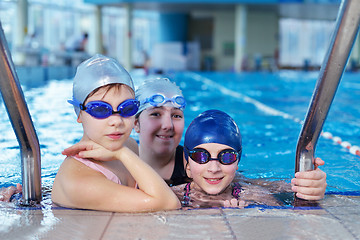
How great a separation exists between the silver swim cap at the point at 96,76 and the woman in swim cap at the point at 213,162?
482 mm

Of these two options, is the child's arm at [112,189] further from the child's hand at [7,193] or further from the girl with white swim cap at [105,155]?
the child's hand at [7,193]

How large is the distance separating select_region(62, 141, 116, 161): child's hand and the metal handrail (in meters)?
0.90

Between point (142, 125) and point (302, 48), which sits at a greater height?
point (142, 125)

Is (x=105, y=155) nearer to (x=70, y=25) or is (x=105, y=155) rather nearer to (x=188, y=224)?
(x=188, y=224)

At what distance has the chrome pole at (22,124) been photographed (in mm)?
1824

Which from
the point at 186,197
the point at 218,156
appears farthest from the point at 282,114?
the point at 218,156

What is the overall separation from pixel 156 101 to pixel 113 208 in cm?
102

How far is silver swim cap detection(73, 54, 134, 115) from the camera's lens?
79.0 inches

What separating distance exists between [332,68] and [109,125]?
97 cm

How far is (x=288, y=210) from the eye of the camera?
77.7 inches

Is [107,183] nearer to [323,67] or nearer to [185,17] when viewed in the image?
[323,67]

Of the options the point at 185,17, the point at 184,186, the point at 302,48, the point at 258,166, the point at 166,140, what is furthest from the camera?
the point at 302,48

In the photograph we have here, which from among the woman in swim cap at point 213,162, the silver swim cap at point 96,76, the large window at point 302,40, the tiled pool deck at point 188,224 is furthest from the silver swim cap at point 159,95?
the large window at point 302,40

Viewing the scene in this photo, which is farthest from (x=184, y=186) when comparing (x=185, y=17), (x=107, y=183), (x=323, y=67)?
(x=185, y=17)
